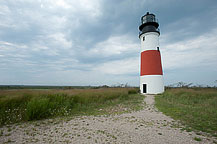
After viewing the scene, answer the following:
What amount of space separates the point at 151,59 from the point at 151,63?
0.61 m

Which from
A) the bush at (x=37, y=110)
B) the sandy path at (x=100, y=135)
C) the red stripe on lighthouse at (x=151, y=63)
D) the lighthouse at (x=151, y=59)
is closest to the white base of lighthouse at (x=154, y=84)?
the lighthouse at (x=151, y=59)

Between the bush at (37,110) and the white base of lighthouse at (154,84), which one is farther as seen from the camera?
the white base of lighthouse at (154,84)

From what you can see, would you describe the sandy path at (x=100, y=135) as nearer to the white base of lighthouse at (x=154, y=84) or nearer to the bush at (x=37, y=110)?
the bush at (x=37, y=110)

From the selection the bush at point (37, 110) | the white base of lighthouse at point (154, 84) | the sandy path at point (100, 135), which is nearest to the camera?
the sandy path at point (100, 135)

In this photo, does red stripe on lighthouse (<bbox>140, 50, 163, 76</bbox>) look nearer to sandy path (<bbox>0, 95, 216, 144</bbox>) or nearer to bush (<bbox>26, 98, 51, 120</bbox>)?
sandy path (<bbox>0, 95, 216, 144</bbox>)

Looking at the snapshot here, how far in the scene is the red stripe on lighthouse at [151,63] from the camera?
15.7 m

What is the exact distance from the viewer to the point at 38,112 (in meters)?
5.29

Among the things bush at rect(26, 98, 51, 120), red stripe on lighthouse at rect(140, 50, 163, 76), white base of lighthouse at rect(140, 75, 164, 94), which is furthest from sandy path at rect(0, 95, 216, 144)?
red stripe on lighthouse at rect(140, 50, 163, 76)

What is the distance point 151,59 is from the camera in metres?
15.9

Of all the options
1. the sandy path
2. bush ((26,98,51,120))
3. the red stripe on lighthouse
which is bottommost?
the sandy path

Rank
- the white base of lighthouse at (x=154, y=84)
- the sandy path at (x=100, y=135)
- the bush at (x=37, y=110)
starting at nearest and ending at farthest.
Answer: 1. the sandy path at (x=100, y=135)
2. the bush at (x=37, y=110)
3. the white base of lighthouse at (x=154, y=84)

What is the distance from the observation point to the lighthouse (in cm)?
1566

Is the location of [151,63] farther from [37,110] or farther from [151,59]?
[37,110]

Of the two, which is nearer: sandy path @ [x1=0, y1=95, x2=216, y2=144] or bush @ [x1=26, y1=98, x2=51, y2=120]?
sandy path @ [x1=0, y1=95, x2=216, y2=144]
